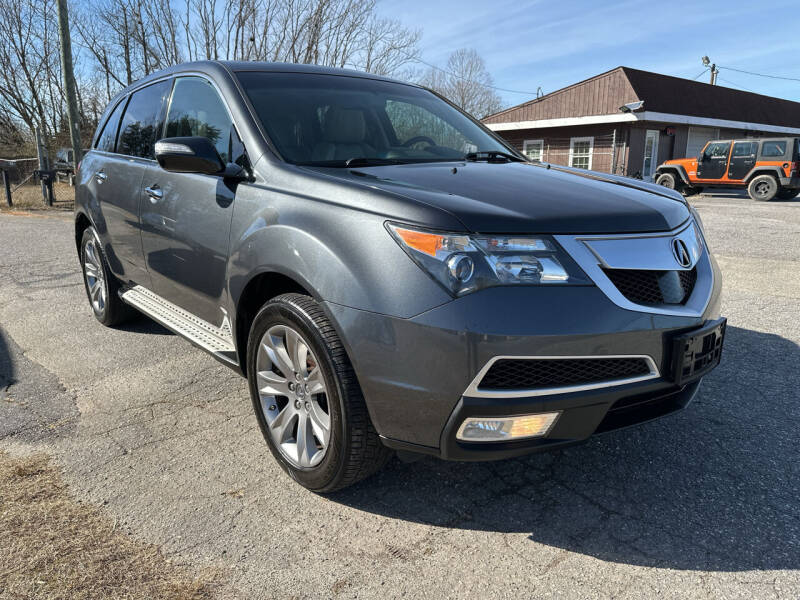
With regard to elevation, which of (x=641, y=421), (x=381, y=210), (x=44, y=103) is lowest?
(x=641, y=421)

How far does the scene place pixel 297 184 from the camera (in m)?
2.46

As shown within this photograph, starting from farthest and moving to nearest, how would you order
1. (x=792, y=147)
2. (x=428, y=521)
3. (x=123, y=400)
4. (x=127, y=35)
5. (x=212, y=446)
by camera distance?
(x=127, y=35), (x=792, y=147), (x=123, y=400), (x=212, y=446), (x=428, y=521)

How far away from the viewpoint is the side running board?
9.70 ft

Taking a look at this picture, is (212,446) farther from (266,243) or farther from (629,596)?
(629,596)

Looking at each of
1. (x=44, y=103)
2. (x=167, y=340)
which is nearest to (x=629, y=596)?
(x=167, y=340)

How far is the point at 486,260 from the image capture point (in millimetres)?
1937

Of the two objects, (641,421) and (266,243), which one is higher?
(266,243)

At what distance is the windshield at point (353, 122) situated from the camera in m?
2.86

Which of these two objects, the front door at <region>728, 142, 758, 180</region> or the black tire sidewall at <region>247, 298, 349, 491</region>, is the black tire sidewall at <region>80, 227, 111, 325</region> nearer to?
the black tire sidewall at <region>247, 298, 349, 491</region>

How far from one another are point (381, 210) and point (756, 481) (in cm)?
196

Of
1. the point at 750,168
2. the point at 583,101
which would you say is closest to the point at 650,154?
A: the point at 583,101

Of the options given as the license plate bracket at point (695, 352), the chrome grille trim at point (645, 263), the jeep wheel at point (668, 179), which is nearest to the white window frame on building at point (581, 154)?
the jeep wheel at point (668, 179)

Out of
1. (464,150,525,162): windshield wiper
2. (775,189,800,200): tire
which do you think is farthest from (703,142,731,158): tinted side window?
(464,150,525,162): windshield wiper

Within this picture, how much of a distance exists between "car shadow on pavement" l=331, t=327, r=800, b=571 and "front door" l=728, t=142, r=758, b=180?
18513 mm
